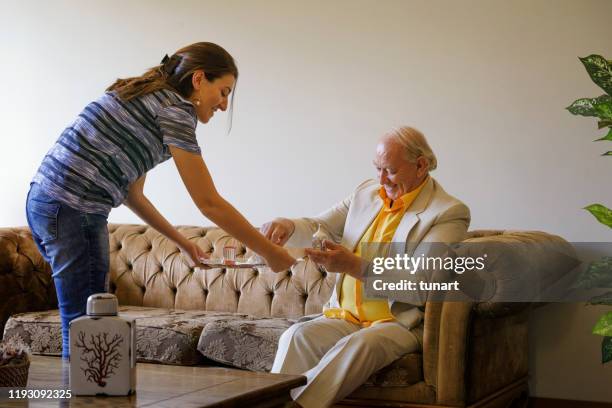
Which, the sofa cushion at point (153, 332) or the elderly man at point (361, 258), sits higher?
the elderly man at point (361, 258)

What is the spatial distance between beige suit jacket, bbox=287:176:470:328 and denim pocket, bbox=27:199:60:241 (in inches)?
37.3

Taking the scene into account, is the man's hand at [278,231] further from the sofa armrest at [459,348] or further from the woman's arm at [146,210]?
the sofa armrest at [459,348]

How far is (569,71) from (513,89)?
0.23 m

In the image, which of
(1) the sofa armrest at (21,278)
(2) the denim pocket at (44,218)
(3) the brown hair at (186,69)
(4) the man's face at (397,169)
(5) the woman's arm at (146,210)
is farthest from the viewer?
(1) the sofa armrest at (21,278)

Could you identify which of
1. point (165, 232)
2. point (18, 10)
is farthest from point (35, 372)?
point (18, 10)

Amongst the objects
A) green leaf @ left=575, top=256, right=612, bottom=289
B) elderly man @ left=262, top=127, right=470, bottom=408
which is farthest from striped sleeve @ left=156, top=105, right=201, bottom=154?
green leaf @ left=575, top=256, right=612, bottom=289

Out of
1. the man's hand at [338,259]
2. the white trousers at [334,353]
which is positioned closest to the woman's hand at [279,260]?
the man's hand at [338,259]

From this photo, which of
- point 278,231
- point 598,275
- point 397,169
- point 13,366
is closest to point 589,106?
point 598,275

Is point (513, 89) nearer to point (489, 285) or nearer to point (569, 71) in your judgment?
point (569, 71)

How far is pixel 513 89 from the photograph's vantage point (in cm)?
351

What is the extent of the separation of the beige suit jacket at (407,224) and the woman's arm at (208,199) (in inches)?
20.8

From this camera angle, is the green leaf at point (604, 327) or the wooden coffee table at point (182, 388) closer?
the wooden coffee table at point (182, 388)

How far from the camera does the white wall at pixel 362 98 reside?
342cm

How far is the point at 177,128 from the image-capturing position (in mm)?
2305
